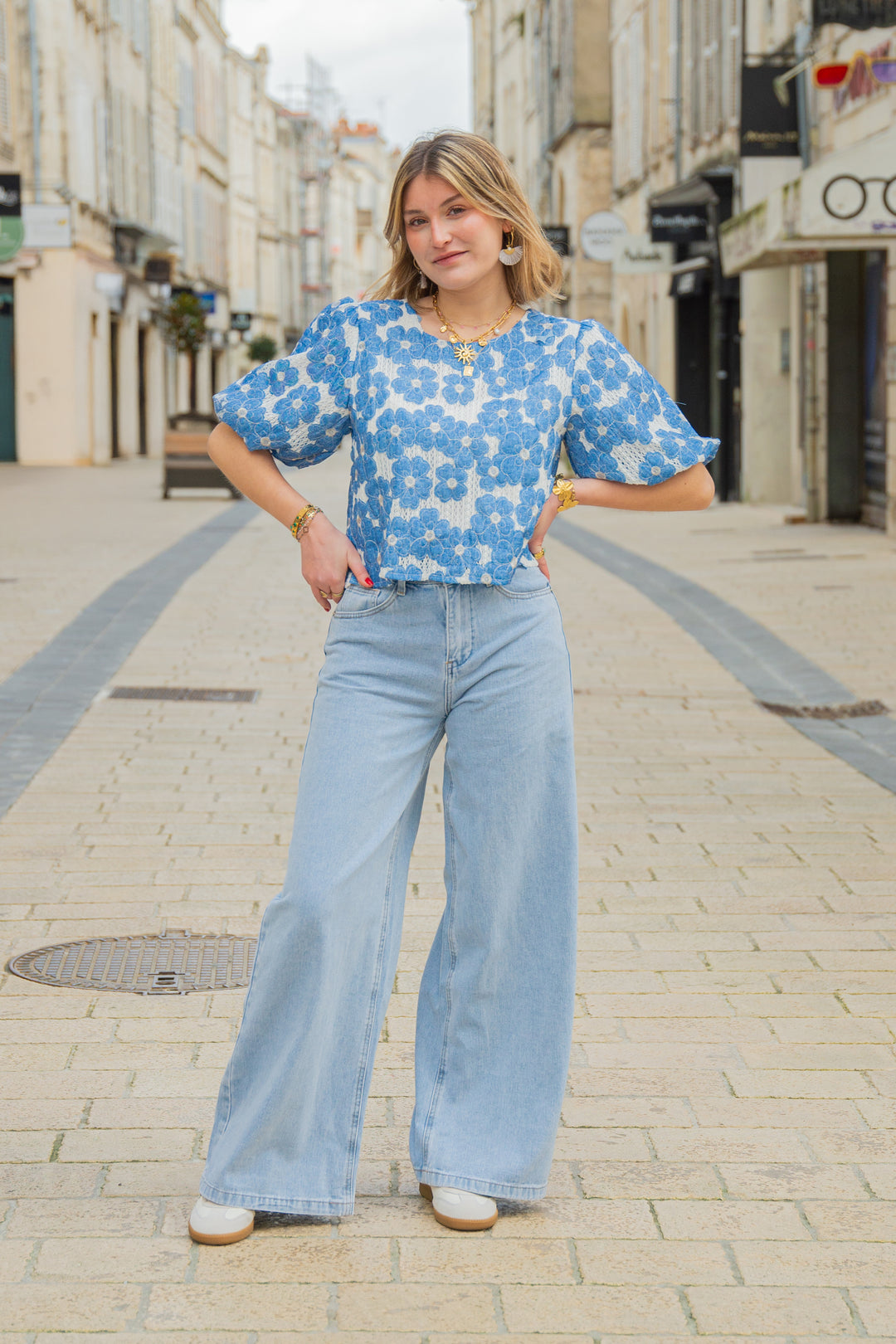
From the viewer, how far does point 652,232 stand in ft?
78.7

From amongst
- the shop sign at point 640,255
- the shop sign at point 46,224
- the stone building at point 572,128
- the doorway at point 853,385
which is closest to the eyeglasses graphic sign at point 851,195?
the doorway at point 853,385

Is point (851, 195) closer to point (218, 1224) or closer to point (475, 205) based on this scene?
point (475, 205)

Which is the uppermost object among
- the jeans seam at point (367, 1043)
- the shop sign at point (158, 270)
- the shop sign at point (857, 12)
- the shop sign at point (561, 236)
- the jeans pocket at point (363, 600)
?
the shop sign at point (158, 270)

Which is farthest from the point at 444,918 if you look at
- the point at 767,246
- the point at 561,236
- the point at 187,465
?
the point at 561,236

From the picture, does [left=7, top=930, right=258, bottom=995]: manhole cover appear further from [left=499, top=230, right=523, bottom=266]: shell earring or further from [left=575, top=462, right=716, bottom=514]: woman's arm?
[left=499, top=230, right=523, bottom=266]: shell earring

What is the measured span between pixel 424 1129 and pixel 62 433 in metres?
33.5

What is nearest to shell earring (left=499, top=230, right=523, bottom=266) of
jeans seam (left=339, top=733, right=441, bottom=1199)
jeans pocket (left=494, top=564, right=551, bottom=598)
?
jeans pocket (left=494, top=564, right=551, bottom=598)

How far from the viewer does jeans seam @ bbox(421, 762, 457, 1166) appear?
119 inches

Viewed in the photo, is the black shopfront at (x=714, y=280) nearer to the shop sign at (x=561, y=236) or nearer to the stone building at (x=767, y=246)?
the stone building at (x=767, y=246)

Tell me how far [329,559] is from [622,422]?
1.68ft

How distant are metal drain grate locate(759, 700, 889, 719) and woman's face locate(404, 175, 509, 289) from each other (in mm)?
5609

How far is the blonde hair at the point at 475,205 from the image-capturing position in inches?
112

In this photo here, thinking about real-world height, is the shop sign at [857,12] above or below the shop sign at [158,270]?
below

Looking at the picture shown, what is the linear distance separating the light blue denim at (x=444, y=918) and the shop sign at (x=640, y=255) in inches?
915
